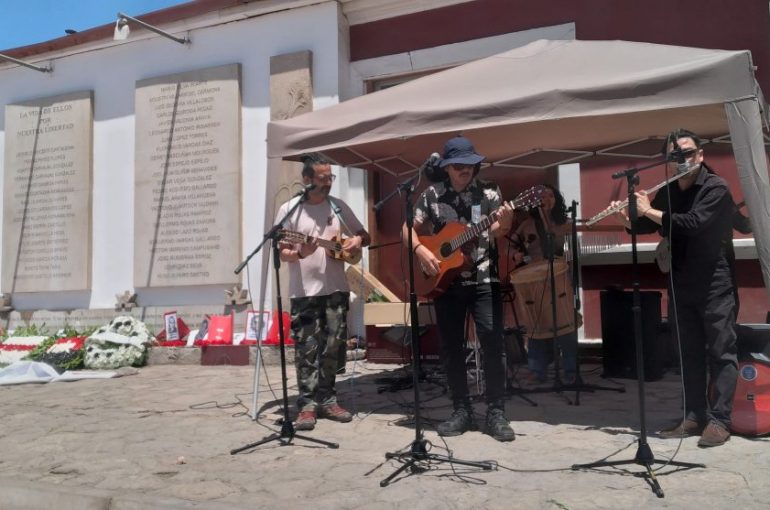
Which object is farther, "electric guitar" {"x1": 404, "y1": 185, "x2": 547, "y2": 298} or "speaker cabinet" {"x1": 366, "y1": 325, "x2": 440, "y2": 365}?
"speaker cabinet" {"x1": 366, "y1": 325, "x2": 440, "y2": 365}

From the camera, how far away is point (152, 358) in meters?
8.94

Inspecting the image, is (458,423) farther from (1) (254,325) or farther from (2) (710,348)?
(1) (254,325)

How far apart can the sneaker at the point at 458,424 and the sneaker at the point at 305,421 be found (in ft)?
3.06

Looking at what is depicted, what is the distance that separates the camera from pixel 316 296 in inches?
201

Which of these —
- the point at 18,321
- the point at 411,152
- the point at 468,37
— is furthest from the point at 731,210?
the point at 18,321

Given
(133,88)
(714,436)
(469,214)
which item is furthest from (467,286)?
(133,88)

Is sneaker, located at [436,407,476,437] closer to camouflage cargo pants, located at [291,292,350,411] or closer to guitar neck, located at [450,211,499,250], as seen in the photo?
camouflage cargo pants, located at [291,292,350,411]

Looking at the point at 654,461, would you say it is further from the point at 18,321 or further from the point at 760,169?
the point at 18,321

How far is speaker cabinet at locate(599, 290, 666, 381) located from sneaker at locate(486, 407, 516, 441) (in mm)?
2568

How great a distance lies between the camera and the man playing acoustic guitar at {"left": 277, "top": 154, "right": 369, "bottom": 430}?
16.7 feet

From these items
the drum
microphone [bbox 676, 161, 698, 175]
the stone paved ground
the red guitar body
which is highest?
microphone [bbox 676, 161, 698, 175]

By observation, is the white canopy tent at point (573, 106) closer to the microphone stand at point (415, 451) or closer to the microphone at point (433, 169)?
the microphone at point (433, 169)

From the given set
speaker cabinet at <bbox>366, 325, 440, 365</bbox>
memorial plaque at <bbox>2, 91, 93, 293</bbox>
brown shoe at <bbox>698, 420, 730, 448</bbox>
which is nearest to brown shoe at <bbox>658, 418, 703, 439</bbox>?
brown shoe at <bbox>698, 420, 730, 448</bbox>

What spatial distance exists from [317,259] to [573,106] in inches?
84.2
